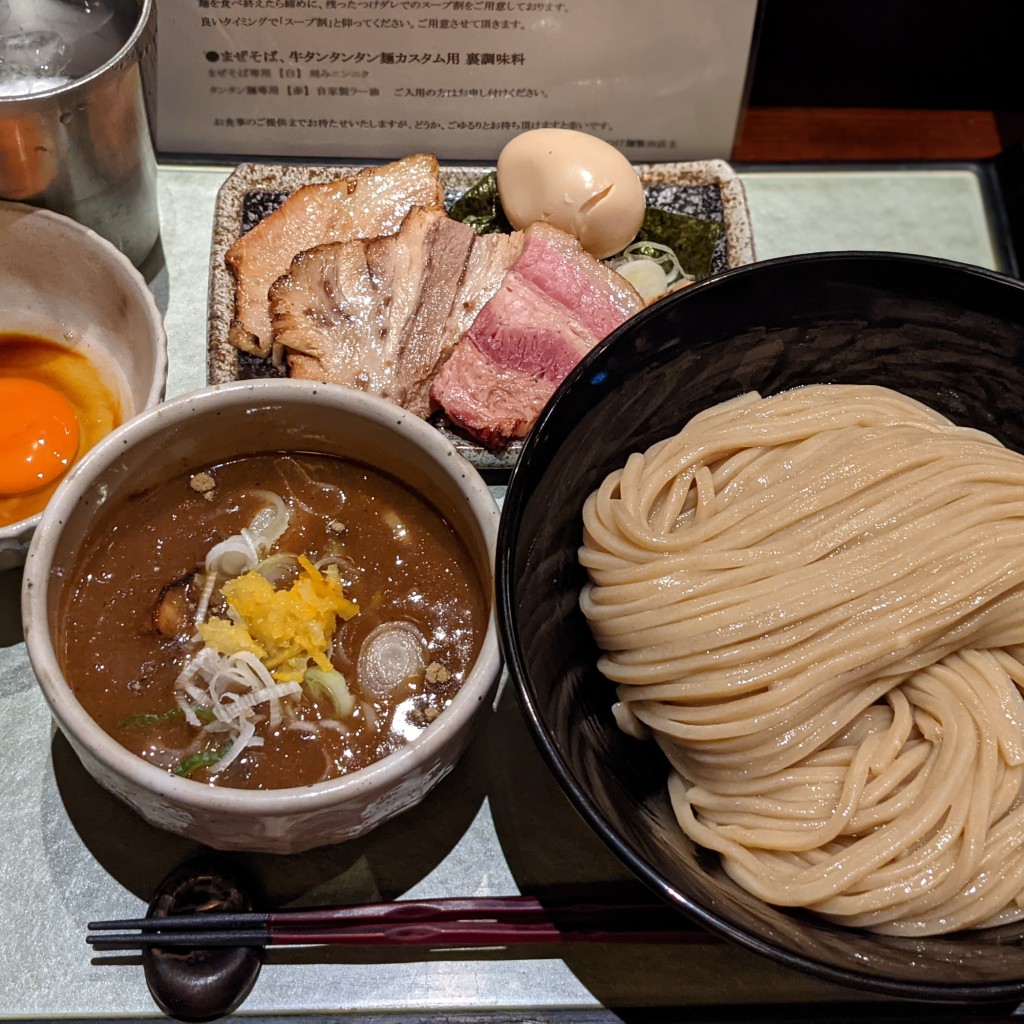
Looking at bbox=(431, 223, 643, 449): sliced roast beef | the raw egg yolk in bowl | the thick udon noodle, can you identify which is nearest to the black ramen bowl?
the thick udon noodle

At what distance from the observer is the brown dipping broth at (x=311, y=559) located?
170 centimetres

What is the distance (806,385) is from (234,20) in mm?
1678

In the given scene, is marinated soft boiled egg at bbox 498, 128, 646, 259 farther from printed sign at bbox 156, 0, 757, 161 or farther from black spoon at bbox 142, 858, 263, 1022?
black spoon at bbox 142, 858, 263, 1022

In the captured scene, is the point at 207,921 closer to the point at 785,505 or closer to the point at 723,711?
the point at 723,711

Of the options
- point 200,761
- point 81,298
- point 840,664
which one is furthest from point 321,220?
point 840,664

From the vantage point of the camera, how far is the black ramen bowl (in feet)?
4.85

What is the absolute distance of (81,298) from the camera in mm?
2361

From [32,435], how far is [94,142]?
669mm

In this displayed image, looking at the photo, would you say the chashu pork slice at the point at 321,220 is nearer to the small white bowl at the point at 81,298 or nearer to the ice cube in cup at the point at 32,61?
the small white bowl at the point at 81,298

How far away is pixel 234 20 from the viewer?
2508 millimetres

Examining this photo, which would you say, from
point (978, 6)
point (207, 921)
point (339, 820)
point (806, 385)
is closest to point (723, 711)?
point (339, 820)

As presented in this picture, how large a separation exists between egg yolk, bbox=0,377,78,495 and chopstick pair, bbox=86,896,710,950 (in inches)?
37.7

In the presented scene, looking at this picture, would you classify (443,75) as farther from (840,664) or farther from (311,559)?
(840,664)

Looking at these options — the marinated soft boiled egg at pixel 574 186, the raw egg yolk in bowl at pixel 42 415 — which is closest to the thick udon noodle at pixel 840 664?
the marinated soft boiled egg at pixel 574 186
